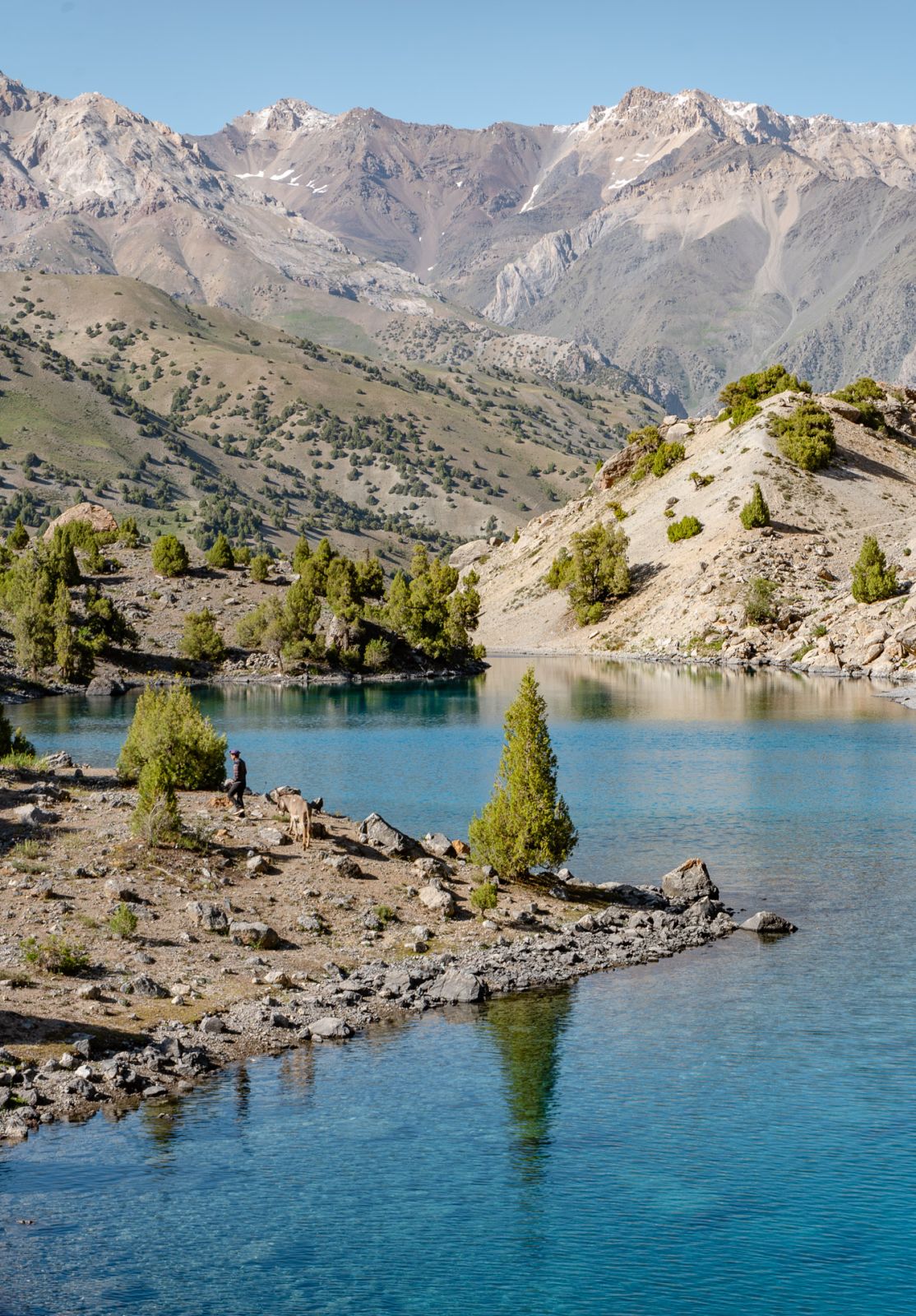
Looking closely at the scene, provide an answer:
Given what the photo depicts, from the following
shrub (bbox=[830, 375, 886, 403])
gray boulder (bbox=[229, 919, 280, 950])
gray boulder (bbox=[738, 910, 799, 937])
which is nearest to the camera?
gray boulder (bbox=[229, 919, 280, 950])

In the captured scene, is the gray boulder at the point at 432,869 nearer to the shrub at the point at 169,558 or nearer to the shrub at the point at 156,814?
the shrub at the point at 156,814

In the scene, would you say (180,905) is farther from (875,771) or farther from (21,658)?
(21,658)

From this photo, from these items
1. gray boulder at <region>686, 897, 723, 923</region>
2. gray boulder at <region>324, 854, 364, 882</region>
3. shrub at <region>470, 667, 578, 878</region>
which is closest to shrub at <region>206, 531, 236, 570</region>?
shrub at <region>470, 667, 578, 878</region>

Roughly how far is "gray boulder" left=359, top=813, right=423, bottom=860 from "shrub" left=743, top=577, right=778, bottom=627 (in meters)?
97.6

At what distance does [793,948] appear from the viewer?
121 feet

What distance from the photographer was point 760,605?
13475 cm

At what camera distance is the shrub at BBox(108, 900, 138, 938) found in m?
33.0

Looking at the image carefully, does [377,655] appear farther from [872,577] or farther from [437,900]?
[437,900]

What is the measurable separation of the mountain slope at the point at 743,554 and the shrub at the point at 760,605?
1.14 meters

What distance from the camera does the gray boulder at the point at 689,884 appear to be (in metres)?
40.9

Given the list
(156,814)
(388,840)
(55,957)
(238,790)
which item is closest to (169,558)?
(238,790)

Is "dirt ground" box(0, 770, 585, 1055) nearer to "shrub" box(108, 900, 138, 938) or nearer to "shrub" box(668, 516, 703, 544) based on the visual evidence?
"shrub" box(108, 900, 138, 938)

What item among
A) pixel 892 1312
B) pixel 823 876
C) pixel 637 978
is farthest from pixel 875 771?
pixel 892 1312

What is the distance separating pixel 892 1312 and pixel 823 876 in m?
26.6
